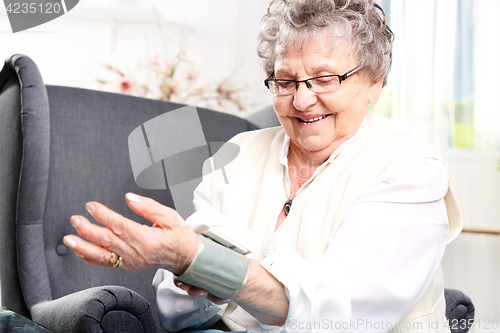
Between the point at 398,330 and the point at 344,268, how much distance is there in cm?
26

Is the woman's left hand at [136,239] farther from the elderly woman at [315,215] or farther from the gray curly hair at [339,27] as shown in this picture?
the gray curly hair at [339,27]

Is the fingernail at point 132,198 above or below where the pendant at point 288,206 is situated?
above

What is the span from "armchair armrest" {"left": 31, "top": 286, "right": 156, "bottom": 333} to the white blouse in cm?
22

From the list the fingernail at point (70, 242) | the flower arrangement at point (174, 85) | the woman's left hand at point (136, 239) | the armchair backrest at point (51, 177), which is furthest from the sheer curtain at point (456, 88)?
the fingernail at point (70, 242)

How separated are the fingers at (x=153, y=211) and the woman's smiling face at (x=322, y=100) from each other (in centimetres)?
48

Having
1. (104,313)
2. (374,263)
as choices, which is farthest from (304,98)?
(104,313)

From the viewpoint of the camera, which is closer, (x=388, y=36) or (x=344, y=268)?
(x=344, y=268)

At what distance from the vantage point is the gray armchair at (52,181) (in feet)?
4.38

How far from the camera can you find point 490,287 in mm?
2309

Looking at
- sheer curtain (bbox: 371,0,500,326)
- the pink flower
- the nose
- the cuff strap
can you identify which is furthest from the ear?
the pink flower

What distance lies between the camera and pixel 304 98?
40.8 inches

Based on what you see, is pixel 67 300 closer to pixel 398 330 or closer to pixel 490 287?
pixel 398 330

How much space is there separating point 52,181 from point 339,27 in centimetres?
97

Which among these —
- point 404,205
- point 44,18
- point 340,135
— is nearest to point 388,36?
point 340,135
